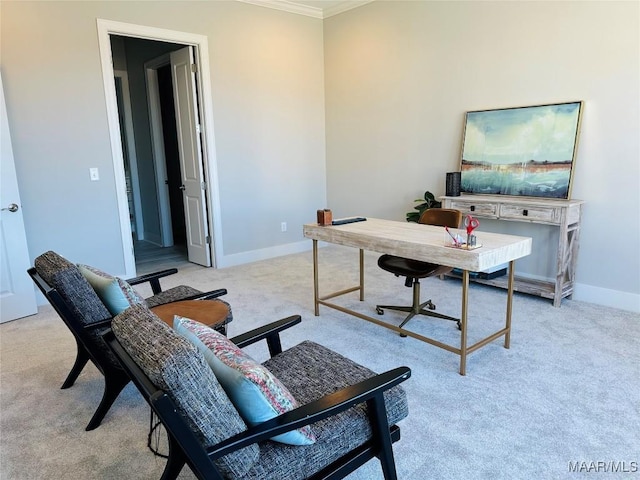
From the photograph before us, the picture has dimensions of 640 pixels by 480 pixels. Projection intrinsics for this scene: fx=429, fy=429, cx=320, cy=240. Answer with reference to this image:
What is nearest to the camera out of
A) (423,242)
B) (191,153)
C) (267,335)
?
(267,335)

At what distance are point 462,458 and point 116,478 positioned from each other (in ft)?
4.77

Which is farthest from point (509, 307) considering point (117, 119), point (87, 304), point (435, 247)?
point (117, 119)

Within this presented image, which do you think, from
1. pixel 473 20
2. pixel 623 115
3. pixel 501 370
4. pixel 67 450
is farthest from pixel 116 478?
pixel 473 20

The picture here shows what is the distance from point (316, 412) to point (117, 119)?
390 cm

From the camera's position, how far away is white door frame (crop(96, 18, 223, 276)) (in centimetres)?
399

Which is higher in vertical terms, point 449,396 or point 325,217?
point 325,217

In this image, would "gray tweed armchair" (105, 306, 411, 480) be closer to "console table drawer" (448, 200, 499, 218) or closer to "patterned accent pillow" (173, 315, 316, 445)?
"patterned accent pillow" (173, 315, 316, 445)

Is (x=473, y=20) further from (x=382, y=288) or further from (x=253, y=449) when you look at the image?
(x=253, y=449)

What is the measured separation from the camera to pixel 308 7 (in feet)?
17.2

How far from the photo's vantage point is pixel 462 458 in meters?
1.83

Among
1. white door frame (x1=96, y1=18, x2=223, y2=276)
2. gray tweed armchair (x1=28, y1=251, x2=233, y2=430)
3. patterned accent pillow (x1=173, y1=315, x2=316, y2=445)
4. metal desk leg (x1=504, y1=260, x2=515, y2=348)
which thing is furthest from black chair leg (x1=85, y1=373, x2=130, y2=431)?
Result: white door frame (x1=96, y1=18, x2=223, y2=276)

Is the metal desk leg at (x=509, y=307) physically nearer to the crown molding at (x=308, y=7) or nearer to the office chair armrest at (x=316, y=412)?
the office chair armrest at (x=316, y=412)

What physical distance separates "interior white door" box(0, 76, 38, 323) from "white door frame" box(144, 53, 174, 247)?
2578 mm

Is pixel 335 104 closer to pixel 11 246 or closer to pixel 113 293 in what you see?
pixel 11 246
